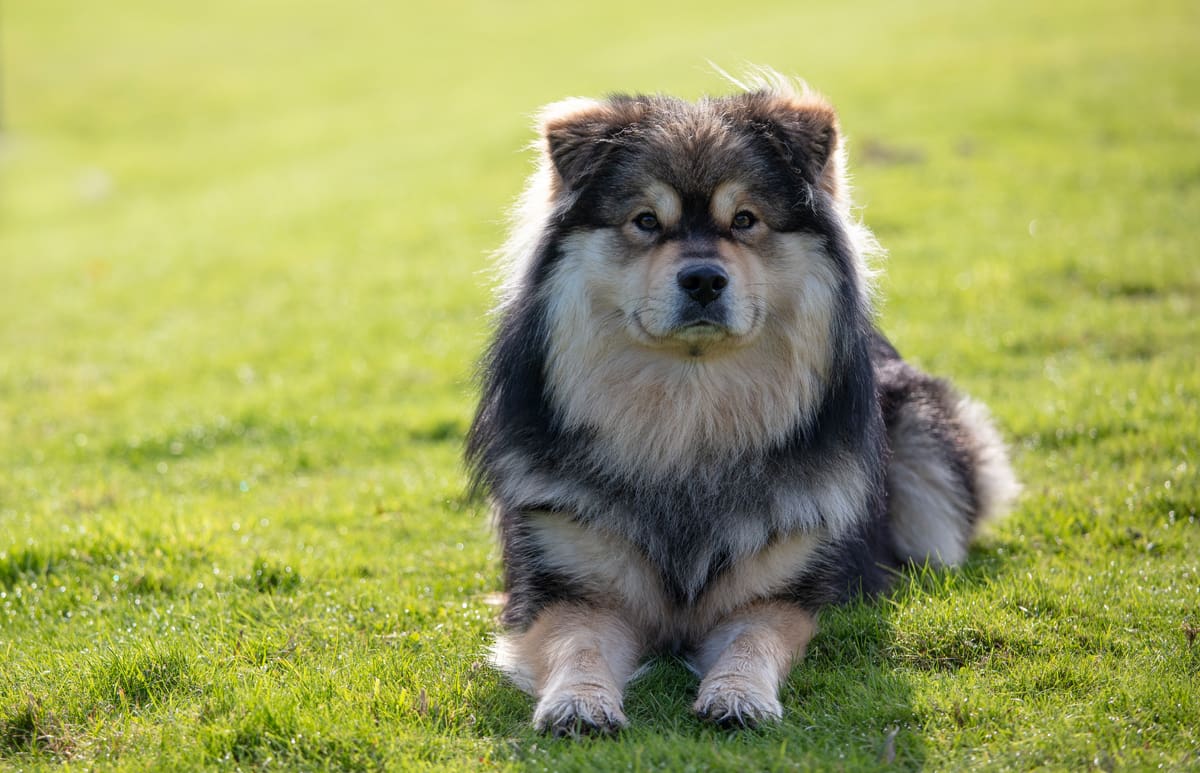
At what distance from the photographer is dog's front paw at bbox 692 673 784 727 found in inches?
158

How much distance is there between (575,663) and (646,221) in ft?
5.79

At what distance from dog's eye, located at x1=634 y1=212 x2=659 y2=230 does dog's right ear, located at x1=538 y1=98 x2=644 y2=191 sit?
10.8 inches

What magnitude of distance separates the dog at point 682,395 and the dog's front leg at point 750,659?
0.7 inches

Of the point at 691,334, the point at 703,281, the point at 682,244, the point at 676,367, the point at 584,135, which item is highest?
the point at 584,135

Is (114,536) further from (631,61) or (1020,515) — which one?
(631,61)

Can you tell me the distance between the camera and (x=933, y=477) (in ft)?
18.3

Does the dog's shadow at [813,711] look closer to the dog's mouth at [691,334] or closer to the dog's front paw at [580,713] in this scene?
the dog's front paw at [580,713]

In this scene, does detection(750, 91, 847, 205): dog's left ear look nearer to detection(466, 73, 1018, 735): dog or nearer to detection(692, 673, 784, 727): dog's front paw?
detection(466, 73, 1018, 735): dog

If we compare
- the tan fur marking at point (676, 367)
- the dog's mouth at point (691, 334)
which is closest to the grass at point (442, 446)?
the tan fur marking at point (676, 367)

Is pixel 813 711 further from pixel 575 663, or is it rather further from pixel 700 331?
pixel 700 331

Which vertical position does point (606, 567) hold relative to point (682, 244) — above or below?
below

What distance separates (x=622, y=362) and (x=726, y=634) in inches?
46.3

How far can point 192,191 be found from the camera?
21719 mm

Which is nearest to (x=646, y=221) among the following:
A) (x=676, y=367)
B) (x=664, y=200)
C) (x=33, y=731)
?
(x=664, y=200)
